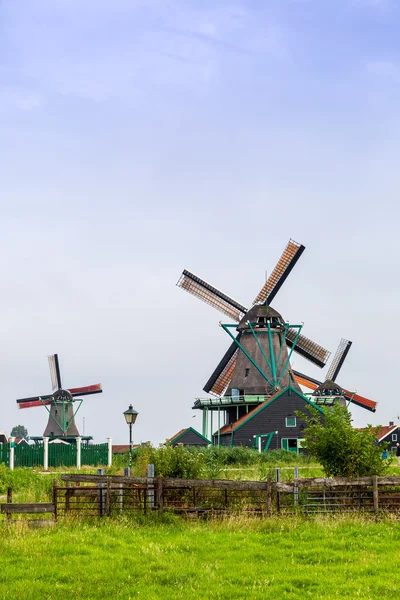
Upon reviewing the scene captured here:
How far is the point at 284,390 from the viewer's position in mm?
57625

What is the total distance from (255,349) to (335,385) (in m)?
17.0

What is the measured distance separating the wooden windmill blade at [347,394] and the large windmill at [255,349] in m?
10.4

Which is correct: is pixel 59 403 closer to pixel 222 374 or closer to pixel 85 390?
pixel 85 390

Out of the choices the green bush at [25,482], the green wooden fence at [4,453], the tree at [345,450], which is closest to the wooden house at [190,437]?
the green wooden fence at [4,453]

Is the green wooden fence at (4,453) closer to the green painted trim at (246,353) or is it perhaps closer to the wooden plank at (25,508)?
the green painted trim at (246,353)

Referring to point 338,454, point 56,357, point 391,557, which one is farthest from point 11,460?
point 56,357

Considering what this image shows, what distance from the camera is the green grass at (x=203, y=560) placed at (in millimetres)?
13805

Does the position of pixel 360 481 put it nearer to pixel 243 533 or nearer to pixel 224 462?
pixel 243 533

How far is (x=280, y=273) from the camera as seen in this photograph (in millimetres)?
65438

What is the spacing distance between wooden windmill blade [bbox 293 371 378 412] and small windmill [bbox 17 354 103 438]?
22.4 m

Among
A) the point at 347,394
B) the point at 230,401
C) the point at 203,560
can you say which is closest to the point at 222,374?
the point at 230,401

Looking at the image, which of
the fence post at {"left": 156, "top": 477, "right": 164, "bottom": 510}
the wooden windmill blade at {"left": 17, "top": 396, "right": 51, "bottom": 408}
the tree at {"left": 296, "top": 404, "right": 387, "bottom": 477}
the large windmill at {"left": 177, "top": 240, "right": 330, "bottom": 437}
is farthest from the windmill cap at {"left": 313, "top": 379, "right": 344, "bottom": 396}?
the fence post at {"left": 156, "top": 477, "right": 164, "bottom": 510}

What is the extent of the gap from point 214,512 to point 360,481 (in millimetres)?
3884

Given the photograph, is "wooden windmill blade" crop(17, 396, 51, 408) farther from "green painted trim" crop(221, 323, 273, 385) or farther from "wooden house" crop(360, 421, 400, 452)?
"wooden house" crop(360, 421, 400, 452)
